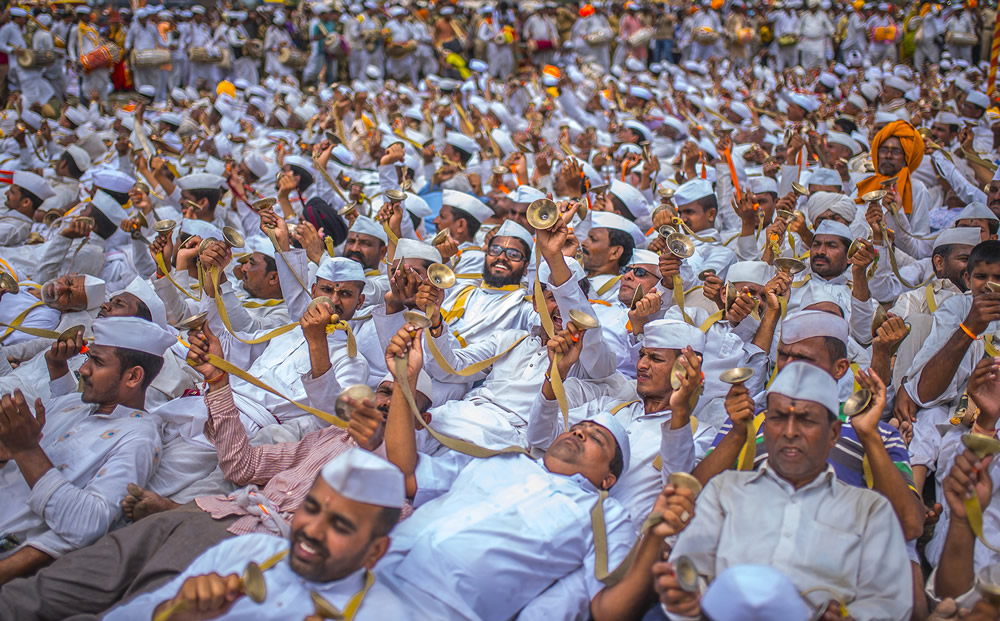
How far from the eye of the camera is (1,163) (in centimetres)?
783

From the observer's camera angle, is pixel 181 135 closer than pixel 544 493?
No

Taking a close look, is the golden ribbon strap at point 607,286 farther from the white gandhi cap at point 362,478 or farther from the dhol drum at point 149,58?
the dhol drum at point 149,58

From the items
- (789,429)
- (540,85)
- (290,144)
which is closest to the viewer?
(789,429)

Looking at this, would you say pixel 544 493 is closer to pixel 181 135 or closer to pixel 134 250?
pixel 134 250

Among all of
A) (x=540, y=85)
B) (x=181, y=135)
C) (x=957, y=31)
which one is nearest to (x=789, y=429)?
(x=181, y=135)

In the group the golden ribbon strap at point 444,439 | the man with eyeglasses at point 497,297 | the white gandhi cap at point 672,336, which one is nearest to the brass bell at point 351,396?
the golden ribbon strap at point 444,439

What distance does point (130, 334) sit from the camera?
308 cm

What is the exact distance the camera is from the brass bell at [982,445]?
2.09 m

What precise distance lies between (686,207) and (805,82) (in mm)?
9251

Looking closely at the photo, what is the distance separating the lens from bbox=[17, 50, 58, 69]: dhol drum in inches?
448

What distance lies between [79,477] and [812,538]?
2.65 meters

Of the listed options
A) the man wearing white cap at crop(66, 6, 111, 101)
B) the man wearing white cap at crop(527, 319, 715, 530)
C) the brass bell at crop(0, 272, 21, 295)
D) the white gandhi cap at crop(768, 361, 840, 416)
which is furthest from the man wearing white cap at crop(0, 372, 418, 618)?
the man wearing white cap at crop(66, 6, 111, 101)

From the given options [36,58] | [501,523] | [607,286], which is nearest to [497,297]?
[607,286]

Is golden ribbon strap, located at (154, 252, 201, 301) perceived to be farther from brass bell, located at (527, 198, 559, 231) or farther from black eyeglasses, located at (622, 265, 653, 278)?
black eyeglasses, located at (622, 265, 653, 278)
